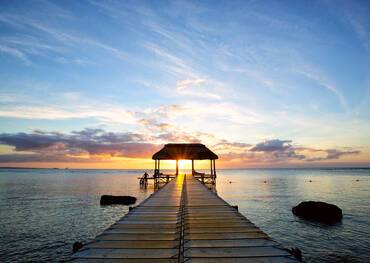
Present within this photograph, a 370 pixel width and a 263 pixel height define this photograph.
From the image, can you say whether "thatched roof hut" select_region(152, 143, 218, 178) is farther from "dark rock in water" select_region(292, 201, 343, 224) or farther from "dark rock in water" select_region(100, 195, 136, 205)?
"dark rock in water" select_region(292, 201, 343, 224)

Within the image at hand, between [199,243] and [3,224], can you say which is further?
[3,224]

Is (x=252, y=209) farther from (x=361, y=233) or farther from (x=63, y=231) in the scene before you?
(x=63, y=231)

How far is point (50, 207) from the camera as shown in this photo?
81.1 feet

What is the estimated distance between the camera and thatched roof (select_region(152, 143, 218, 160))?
36.4 m

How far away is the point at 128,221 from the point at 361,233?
15.7 metres

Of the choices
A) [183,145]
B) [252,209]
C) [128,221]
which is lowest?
[252,209]

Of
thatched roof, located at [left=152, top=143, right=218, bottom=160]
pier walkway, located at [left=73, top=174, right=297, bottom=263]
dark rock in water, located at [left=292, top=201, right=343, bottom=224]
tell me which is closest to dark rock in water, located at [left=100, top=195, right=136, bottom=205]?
thatched roof, located at [left=152, top=143, right=218, bottom=160]

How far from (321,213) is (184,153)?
20.7 m

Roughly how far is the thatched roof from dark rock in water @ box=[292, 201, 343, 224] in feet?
55.7

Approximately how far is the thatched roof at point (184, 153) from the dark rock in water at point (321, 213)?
17.0 metres

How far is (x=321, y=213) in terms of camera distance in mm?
19625

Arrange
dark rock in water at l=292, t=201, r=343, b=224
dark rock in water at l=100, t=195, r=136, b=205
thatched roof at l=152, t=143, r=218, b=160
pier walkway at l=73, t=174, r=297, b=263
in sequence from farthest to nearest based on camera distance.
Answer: thatched roof at l=152, t=143, r=218, b=160
dark rock in water at l=100, t=195, r=136, b=205
dark rock in water at l=292, t=201, r=343, b=224
pier walkway at l=73, t=174, r=297, b=263

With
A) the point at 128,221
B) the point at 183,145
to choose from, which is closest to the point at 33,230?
the point at 128,221

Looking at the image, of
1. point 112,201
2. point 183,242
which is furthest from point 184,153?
point 183,242
